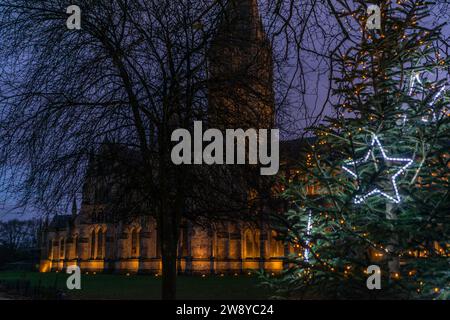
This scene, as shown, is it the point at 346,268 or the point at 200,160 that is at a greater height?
the point at 200,160

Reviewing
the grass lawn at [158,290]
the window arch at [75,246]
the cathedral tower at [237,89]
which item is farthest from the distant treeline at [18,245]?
the cathedral tower at [237,89]

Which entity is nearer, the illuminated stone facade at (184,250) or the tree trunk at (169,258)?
the tree trunk at (169,258)

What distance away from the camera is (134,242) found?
151 ft

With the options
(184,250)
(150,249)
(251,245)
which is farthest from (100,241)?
(251,245)

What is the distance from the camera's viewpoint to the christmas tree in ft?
19.8

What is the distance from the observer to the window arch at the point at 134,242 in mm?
45719

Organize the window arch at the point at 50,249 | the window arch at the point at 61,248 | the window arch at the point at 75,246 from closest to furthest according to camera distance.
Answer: the window arch at the point at 75,246, the window arch at the point at 61,248, the window arch at the point at 50,249

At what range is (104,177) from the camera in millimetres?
9688

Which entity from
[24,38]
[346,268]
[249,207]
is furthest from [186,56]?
[346,268]

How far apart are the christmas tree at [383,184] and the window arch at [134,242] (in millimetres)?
39761

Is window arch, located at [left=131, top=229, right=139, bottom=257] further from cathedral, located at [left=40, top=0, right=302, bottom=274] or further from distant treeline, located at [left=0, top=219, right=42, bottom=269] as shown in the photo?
distant treeline, located at [left=0, top=219, right=42, bottom=269]

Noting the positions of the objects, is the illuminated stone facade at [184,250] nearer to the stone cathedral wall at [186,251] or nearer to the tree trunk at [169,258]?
the stone cathedral wall at [186,251]
